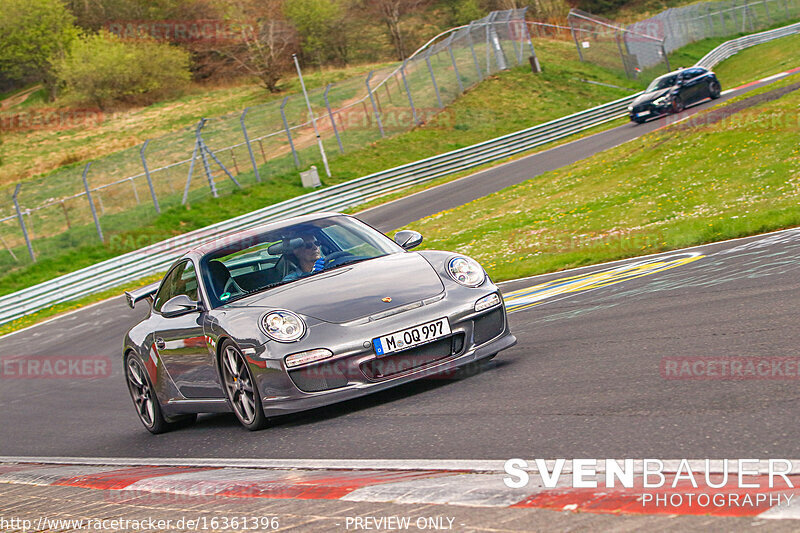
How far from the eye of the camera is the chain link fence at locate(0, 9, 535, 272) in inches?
1233

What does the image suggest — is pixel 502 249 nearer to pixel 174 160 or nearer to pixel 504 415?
pixel 504 415

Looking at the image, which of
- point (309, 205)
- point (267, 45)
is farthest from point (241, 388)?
point (267, 45)

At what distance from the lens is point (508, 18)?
162ft

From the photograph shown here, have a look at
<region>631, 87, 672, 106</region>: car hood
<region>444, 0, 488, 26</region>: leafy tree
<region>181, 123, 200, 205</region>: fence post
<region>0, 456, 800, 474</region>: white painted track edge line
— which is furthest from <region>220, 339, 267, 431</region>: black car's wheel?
<region>444, 0, 488, 26</region>: leafy tree

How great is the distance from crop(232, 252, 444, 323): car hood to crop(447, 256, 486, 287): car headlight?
142 millimetres

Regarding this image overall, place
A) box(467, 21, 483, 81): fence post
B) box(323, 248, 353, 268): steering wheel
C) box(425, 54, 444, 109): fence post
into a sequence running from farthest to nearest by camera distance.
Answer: box(467, 21, 483, 81): fence post
box(425, 54, 444, 109): fence post
box(323, 248, 353, 268): steering wheel

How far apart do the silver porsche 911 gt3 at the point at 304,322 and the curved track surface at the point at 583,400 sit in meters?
0.26

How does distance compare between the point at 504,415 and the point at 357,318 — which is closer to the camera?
the point at 504,415

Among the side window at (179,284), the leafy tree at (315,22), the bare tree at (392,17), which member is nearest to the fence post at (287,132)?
the side window at (179,284)

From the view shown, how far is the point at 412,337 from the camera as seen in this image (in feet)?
20.4

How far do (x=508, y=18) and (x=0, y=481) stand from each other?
151 ft

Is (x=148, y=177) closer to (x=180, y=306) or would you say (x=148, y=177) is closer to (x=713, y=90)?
(x=713, y=90)

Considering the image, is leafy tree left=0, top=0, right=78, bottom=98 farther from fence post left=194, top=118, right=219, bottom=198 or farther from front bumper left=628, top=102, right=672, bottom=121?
front bumper left=628, top=102, right=672, bottom=121

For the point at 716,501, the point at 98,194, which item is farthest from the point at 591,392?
the point at 98,194
